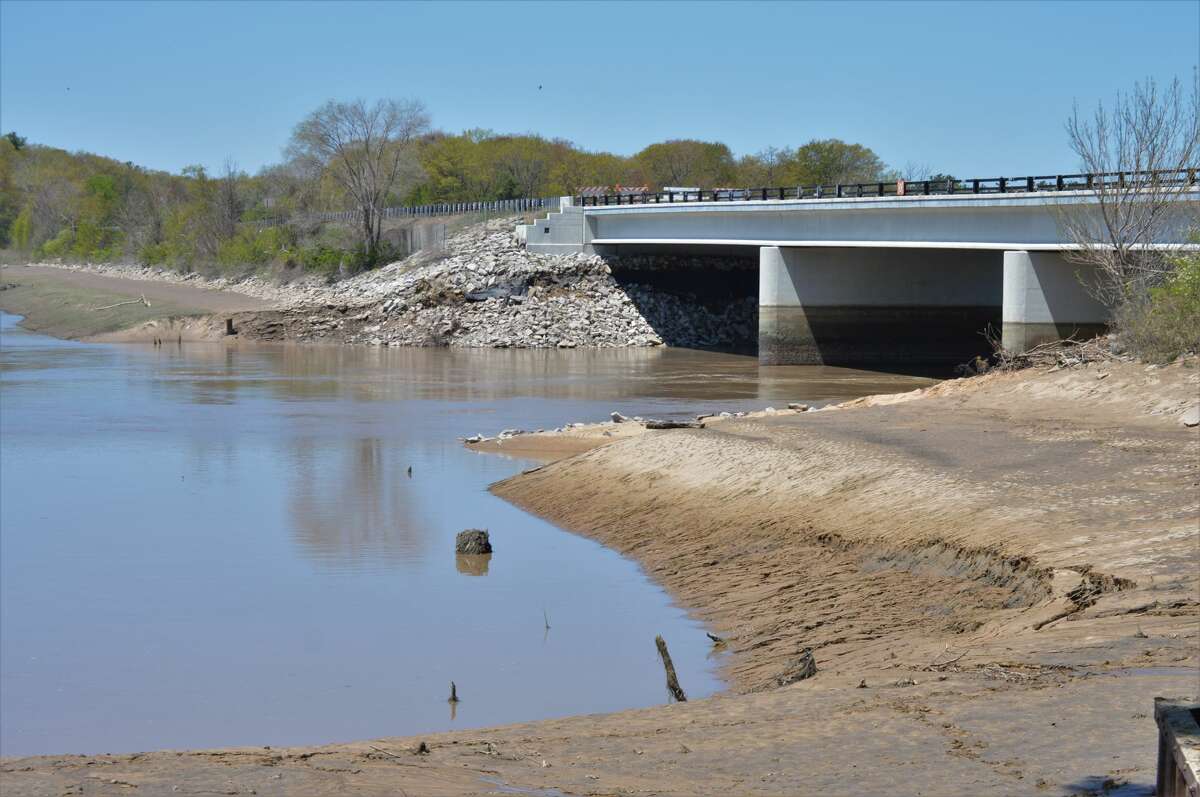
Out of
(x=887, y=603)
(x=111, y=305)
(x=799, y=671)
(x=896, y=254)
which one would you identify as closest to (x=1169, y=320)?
(x=887, y=603)

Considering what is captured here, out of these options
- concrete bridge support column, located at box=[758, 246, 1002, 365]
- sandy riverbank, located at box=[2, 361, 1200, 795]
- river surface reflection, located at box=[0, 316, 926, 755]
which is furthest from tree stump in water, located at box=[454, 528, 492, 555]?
concrete bridge support column, located at box=[758, 246, 1002, 365]

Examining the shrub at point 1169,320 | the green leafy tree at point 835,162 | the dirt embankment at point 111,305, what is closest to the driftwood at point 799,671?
the shrub at point 1169,320

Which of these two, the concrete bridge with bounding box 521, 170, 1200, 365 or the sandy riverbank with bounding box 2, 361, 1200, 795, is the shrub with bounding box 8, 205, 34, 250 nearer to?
the concrete bridge with bounding box 521, 170, 1200, 365

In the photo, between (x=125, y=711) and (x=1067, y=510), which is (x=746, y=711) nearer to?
(x=125, y=711)

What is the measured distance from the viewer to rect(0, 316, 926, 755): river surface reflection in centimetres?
1310

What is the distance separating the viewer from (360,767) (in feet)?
28.3

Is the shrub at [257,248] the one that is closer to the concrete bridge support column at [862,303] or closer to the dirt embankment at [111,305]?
the dirt embankment at [111,305]

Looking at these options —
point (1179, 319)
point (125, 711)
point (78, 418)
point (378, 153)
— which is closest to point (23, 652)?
point (125, 711)

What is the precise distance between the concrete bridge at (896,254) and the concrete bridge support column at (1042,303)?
4cm

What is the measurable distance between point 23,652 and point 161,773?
7.38 meters

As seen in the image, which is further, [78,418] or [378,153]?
[378,153]

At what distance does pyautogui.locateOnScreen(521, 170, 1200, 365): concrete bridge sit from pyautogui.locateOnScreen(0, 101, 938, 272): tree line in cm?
2630

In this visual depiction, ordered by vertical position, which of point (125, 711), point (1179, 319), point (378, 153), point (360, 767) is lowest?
point (125, 711)

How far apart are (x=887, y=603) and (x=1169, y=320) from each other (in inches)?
544
